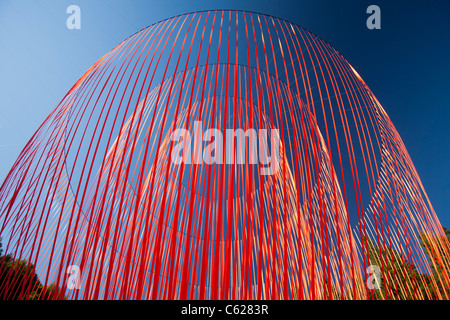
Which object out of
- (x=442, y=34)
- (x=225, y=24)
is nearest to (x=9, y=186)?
(x=225, y=24)

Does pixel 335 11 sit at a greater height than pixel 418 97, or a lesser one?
greater

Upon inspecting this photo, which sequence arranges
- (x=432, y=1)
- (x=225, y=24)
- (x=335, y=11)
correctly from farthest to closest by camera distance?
(x=335, y=11)
(x=432, y=1)
(x=225, y=24)

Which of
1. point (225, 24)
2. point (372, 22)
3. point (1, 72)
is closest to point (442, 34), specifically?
point (372, 22)

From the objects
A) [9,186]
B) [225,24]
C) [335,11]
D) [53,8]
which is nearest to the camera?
[9,186]

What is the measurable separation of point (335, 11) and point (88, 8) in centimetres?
534

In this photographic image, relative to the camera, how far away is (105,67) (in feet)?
7.84

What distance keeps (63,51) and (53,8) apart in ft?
2.64

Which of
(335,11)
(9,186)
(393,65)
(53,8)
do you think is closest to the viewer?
(9,186)
